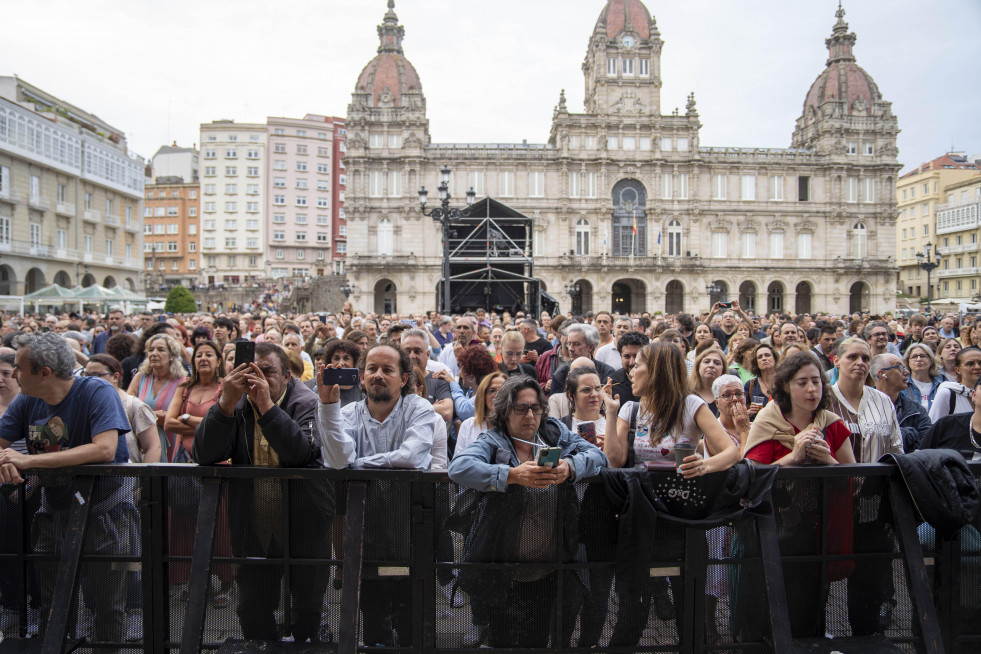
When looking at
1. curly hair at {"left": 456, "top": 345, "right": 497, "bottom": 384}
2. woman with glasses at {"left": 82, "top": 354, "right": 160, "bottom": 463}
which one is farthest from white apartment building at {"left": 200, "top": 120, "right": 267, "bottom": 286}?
woman with glasses at {"left": 82, "top": 354, "right": 160, "bottom": 463}

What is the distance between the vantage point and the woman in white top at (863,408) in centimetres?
430

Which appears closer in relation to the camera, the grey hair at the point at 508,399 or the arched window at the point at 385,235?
the grey hair at the point at 508,399

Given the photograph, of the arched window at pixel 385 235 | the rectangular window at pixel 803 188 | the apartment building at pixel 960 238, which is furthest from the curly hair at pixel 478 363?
the apartment building at pixel 960 238

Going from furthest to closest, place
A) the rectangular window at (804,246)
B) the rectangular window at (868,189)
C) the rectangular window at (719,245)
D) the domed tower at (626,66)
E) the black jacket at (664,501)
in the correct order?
the rectangular window at (804,246)
the rectangular window at (868,189)
the rectangular window at (719,245)
the domed tower at (626,66)
the black jacket at (664,501)

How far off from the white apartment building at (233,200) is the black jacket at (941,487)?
68.6 metres

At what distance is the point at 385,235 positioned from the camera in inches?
1815

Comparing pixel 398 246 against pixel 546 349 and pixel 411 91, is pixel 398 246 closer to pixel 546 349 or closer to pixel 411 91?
pixel 411 91

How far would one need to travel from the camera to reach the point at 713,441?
3637 millimetres

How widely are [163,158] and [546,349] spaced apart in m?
81.9

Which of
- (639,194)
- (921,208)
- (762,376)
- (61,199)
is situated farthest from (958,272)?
(61,199)

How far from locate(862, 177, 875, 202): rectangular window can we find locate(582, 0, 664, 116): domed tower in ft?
59.7

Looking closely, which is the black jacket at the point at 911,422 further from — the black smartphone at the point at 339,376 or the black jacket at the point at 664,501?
the black smartphone at the point at 339,376

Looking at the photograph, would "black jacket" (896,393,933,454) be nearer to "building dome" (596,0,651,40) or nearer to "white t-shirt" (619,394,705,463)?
"white t-shirt" (619,394,705,463)

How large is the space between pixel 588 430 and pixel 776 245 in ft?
166
